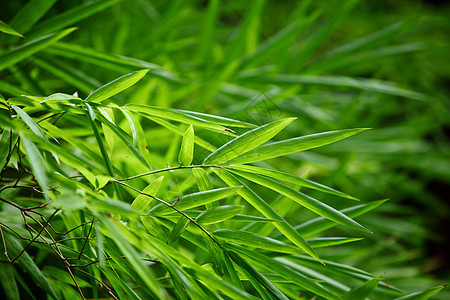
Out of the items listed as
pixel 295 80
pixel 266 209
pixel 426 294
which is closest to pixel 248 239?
pixel 266 209

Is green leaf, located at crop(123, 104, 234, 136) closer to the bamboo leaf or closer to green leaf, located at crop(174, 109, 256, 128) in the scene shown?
green leaf, located at crop(174, 109, 256, 128)

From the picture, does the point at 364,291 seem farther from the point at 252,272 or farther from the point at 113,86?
the point at 113,86

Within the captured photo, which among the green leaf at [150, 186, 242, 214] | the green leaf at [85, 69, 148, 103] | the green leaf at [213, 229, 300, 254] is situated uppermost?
the green leaf at [85, 69, 148, 103]

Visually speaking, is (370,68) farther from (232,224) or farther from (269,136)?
(269,136)

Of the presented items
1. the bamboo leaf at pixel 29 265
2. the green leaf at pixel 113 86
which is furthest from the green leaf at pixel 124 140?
the bamboo leaf at pixel 29 265

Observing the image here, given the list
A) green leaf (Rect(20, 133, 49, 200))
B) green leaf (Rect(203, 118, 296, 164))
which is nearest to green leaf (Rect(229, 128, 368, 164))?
green leaf (Rect(203, 118, 296, 164))

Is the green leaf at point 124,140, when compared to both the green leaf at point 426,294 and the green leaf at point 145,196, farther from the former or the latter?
the green leaf at point 426,294
